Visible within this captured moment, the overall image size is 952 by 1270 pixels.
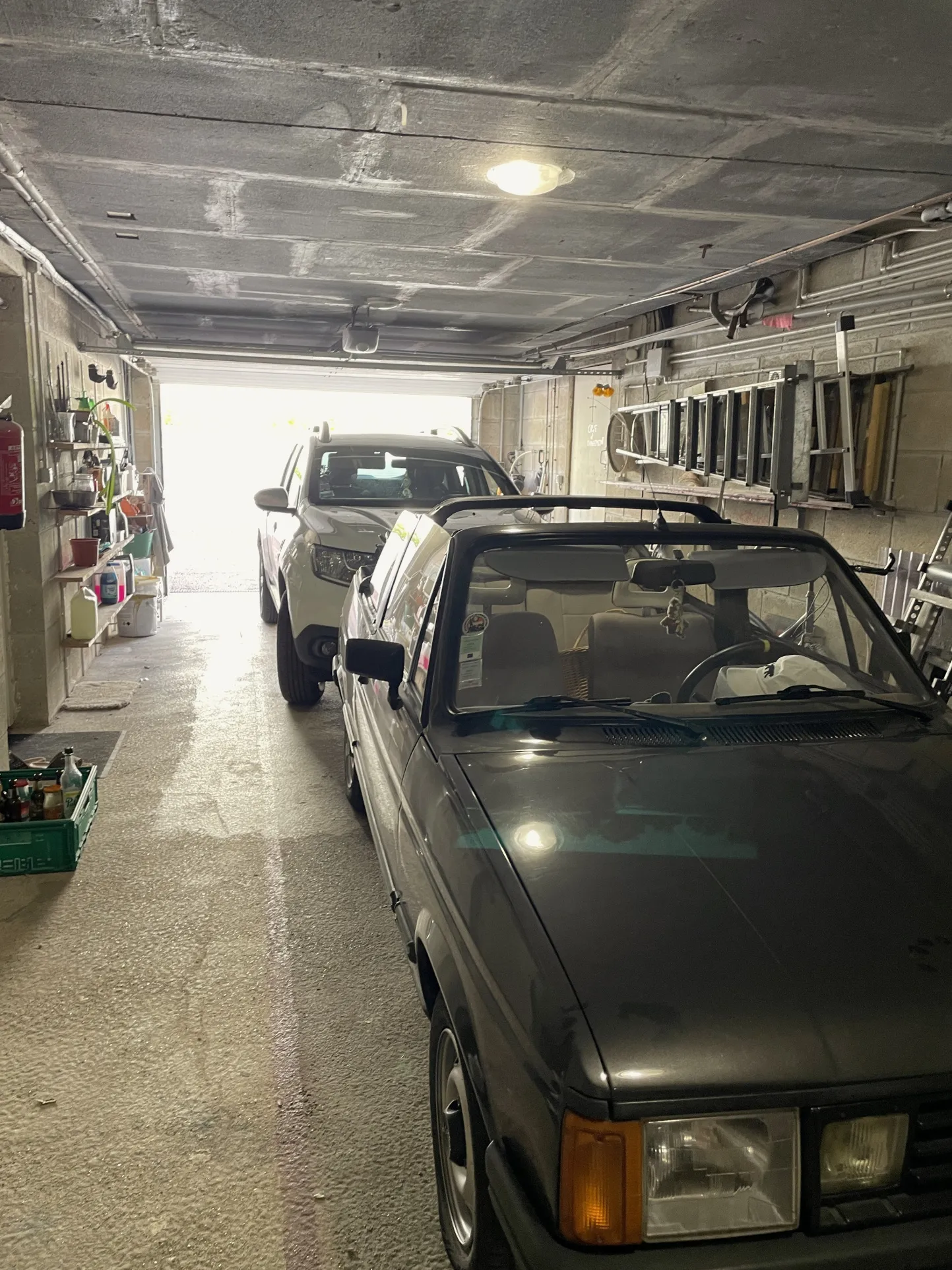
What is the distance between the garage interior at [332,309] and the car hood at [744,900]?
3.23 ft

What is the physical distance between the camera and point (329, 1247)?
192 cm

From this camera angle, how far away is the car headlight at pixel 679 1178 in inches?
49.5

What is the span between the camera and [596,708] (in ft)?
7.59

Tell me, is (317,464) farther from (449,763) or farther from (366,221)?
(449,763)

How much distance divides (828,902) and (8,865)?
3.23 metres

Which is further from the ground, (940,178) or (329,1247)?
(940,178)

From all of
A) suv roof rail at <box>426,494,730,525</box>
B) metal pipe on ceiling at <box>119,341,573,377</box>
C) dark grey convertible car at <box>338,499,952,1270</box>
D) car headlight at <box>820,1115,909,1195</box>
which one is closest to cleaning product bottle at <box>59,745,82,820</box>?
dark grey convertible car at <box>338,499,952,1270</box>

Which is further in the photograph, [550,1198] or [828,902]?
[828,902]

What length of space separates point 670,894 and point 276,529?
18.3 ft

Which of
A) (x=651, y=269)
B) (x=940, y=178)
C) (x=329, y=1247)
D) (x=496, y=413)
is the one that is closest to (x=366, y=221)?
(x=651, y=269)

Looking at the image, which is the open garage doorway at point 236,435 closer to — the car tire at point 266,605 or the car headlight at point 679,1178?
the car tire at point 266,605

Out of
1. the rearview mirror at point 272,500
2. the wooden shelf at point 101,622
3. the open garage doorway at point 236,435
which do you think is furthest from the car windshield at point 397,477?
the open garage doorway at point 236,435

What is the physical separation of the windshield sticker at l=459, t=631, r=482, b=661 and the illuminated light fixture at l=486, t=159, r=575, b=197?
2170 mm

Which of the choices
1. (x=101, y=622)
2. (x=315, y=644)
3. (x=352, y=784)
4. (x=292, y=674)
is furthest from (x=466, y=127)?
(x=101, y=622)
